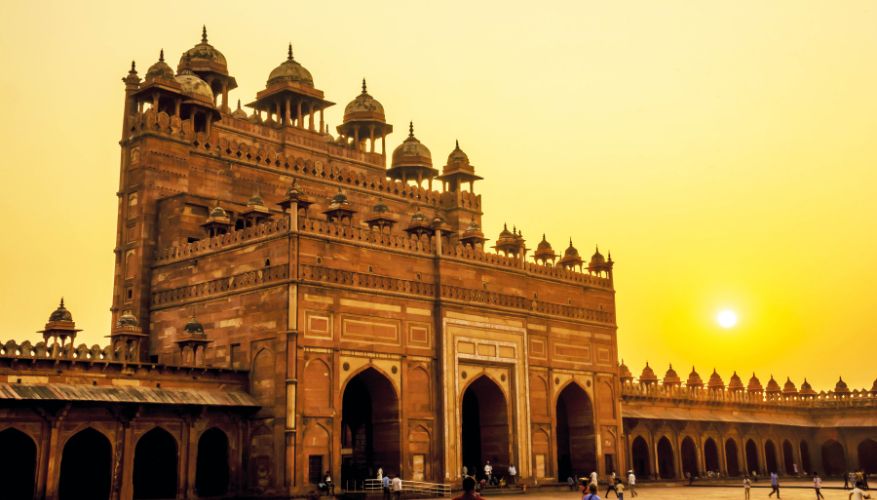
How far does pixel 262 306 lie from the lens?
92.1 feet

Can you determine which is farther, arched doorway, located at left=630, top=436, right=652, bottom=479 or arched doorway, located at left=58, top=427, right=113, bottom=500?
arched doorway, located at left=630, top=436, right=652, bottom=479

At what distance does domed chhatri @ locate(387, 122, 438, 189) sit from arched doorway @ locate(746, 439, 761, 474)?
20509 millimetres

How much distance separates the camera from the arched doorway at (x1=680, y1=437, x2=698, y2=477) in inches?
1769

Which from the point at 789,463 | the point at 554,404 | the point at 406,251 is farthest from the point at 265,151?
the point at 789,463

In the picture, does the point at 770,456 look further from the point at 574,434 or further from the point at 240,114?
the point at 240,114

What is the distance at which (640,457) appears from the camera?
4309 cm

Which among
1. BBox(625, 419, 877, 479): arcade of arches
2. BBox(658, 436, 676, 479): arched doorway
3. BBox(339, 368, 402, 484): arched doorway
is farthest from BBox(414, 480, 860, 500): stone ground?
BBox(658, 436, 676, 479): arched doorway

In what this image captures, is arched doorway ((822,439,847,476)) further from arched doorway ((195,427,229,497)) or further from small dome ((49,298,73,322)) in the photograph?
small dome ((49,298,73,322))

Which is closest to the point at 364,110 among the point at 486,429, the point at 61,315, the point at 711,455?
the point at 486,429

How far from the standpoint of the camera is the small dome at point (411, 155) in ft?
135

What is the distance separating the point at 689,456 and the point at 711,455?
194 cm

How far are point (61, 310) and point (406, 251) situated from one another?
10112 mm

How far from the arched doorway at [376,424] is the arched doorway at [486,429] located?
12.6ft

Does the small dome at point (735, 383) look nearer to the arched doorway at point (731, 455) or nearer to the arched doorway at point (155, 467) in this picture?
the arched doorway at point (731, 455)
